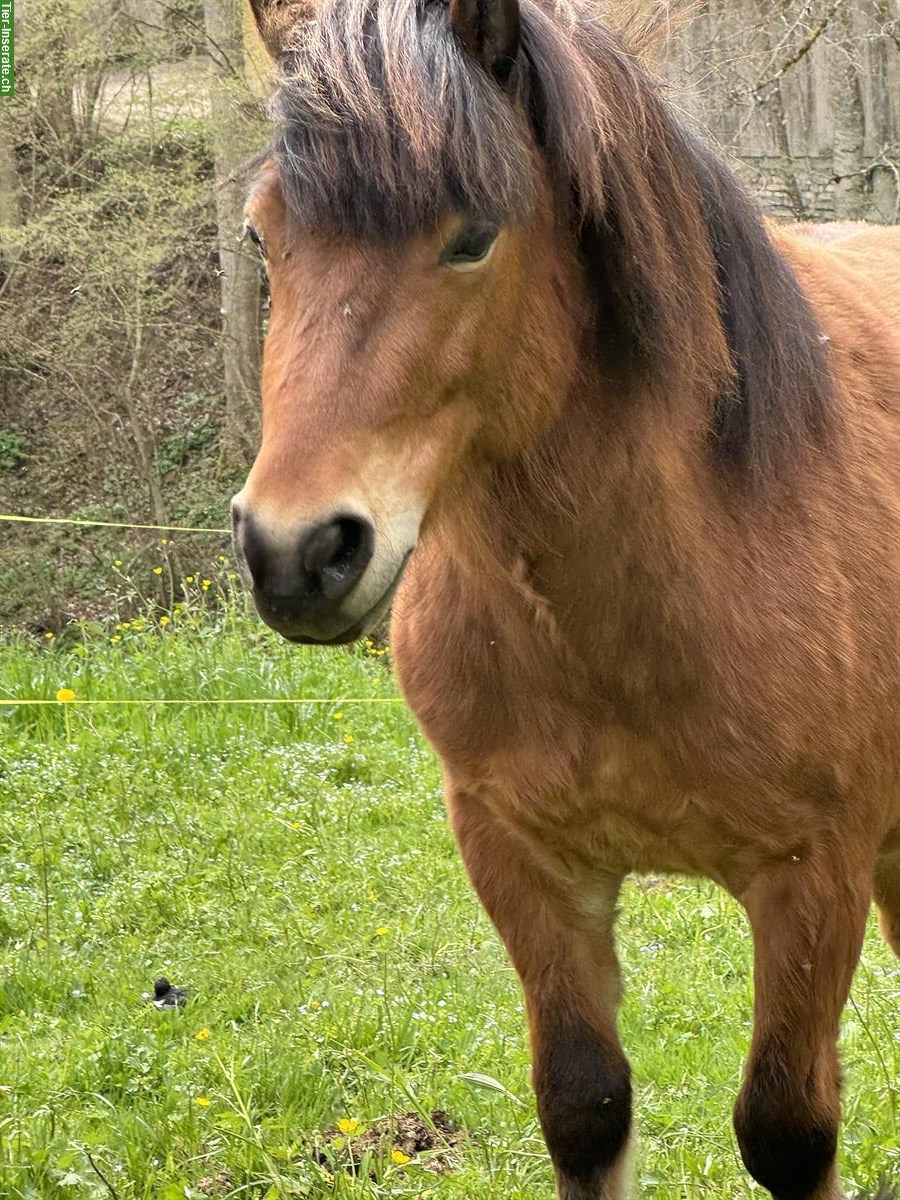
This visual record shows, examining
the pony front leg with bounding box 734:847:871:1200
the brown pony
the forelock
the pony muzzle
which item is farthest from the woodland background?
the pony muzzle

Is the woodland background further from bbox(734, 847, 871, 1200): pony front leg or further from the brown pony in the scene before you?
bbox(734, 847, 871, 1200): pony front leg

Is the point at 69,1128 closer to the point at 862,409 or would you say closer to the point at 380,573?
the point at 380,573

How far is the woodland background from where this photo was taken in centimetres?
940

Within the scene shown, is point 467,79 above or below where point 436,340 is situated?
above

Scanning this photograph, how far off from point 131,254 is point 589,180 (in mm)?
9651

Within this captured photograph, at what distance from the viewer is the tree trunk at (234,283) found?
10836 millimetres

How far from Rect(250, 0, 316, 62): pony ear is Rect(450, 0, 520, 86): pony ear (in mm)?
311

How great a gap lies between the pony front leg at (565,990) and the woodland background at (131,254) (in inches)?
288

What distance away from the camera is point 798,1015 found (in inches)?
104

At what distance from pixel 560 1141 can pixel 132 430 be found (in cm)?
1081

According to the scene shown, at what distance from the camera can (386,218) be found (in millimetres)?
2000

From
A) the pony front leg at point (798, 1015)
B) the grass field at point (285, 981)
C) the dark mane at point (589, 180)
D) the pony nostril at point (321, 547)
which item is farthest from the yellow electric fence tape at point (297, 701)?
the pony nostril at point (321, 547)

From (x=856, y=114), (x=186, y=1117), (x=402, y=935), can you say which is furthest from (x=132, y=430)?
(x=186, y=1117)

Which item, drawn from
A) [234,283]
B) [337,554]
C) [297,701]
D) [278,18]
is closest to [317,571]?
[337,554]
